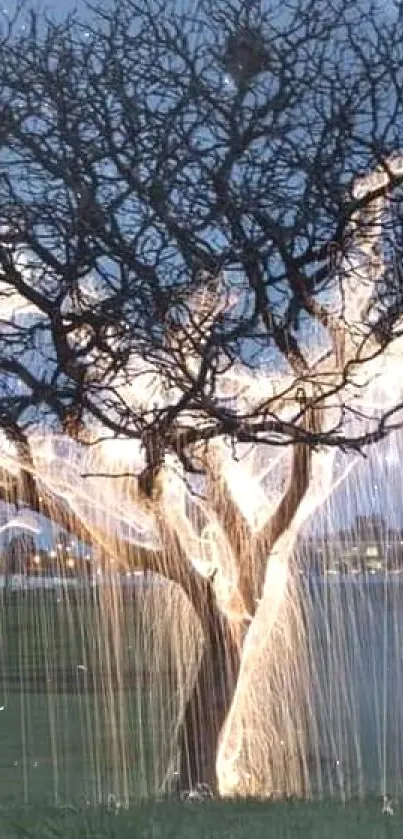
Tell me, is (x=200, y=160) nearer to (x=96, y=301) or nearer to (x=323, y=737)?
(x=96, y=301)

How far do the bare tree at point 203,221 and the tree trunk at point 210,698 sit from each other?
1170 mm

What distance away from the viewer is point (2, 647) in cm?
887

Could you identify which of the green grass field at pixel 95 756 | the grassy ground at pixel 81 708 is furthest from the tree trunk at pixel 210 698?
the green grass field at pixel 95 756

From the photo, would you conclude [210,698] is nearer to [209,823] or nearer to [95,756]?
[209,823]

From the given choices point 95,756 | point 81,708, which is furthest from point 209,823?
point 81,708

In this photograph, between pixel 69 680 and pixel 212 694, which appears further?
pixel 69 680

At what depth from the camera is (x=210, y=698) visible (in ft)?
17.3

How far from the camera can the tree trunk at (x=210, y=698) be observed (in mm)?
5215

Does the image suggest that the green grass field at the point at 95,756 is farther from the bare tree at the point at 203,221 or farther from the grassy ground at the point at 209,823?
the bare tree at the point at 203,221

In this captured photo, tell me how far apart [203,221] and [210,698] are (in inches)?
87.2

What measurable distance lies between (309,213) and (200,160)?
321mm

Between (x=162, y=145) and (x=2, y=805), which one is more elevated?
(x=162, y=145)

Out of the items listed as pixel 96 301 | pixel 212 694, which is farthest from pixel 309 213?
pixel 212 694

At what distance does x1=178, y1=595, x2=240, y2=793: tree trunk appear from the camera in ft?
17.1
